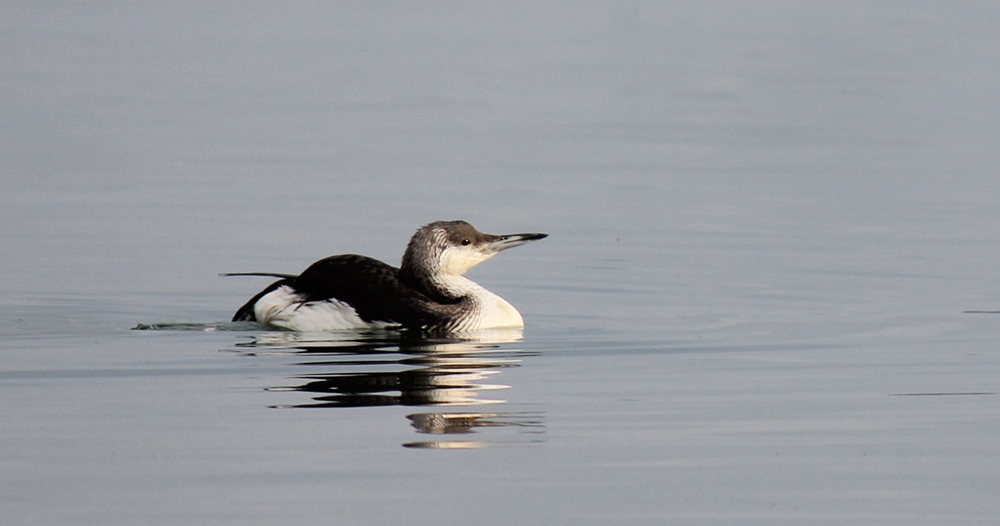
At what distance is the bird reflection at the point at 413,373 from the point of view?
680 centimetres

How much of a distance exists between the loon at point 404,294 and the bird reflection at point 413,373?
0.44 feet

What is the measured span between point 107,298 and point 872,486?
244 inches

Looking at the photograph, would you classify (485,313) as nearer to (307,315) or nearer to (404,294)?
(404,294)

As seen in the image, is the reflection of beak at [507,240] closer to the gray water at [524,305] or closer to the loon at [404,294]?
the loon at [404,294]

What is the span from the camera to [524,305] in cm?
1088

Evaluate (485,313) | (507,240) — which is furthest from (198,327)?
(507,240)

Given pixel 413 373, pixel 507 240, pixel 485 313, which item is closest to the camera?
pixel 413 373

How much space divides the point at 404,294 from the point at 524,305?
1.35 m

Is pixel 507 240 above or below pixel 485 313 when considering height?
above

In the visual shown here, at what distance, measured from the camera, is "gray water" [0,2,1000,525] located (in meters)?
5.78

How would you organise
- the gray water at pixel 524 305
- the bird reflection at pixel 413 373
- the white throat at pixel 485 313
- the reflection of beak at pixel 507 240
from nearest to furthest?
the gray water at pixel 524 305, the bird reflection at pixel 413 373, the white throat at pixel 485 313, the reflection of beak at pixel 507 240

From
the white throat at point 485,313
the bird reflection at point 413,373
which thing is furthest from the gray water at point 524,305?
the white throat at point 485,313

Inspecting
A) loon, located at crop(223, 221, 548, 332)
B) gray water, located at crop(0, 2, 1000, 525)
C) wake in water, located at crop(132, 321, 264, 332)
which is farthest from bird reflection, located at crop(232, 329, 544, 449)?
wake in water, located at crop(132, 321, 264, 332)

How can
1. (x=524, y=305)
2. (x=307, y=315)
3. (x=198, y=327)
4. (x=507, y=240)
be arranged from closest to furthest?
(x=198, y=327), (x=307, y=315), (x=507, y=240), (x=524, y=305)
